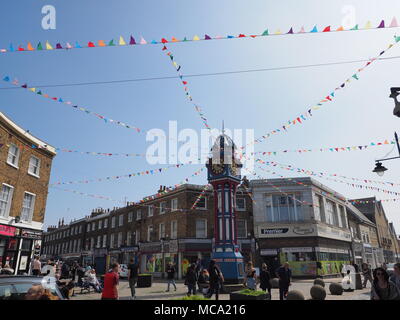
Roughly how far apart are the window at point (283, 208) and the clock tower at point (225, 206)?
10605mm

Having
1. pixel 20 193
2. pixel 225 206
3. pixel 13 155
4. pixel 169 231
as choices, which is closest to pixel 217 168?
pixel 225 206

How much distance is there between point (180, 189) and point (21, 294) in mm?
24701

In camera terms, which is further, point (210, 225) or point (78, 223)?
point (78, 223)

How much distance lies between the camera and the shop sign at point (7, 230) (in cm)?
1595

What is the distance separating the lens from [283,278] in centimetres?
1041

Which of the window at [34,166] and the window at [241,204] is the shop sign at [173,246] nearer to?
the window at [241,204]

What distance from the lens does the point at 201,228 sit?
93.2ft

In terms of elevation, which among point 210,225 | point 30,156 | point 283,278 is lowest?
point 283,278

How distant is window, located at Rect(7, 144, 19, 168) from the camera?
55.1ft

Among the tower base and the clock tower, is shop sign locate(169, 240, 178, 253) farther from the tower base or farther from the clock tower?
the tower base
